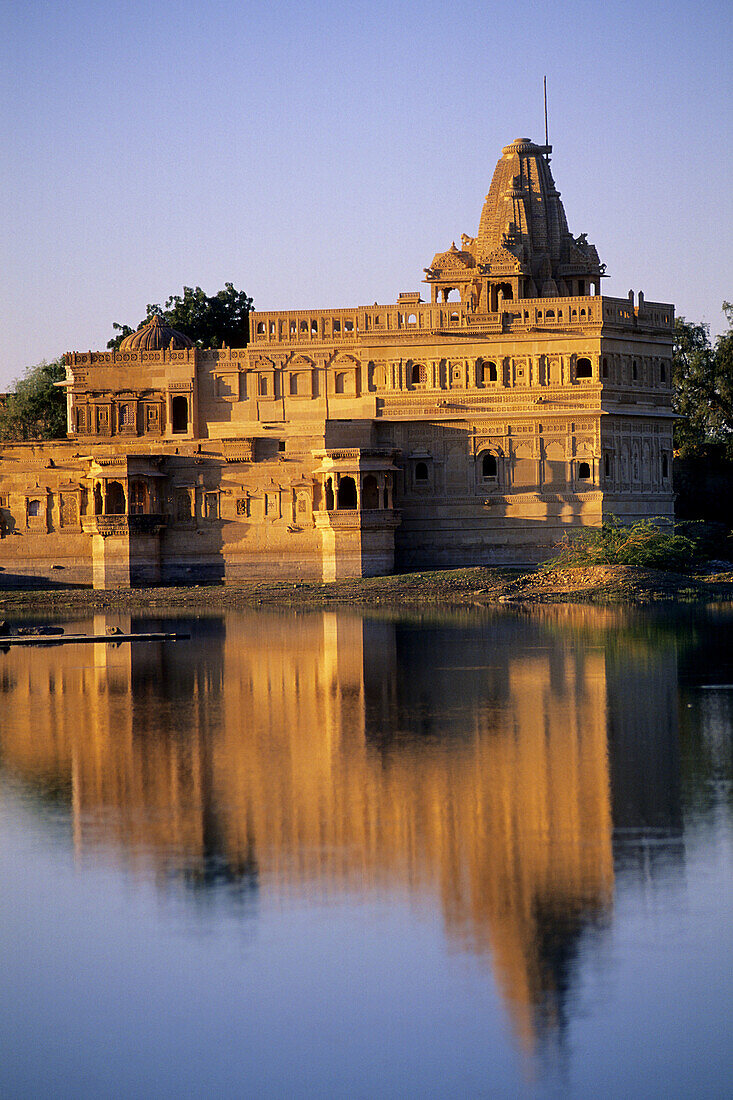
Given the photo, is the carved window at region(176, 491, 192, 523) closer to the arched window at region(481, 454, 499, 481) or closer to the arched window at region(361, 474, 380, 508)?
the arched window at region(361, 474, 380, 508)

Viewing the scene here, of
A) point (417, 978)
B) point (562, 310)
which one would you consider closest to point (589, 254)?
point (562, 310)

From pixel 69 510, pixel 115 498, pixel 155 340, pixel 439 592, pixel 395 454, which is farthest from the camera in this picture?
pixel 155 340

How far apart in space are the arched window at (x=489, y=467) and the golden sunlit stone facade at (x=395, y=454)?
9 centimetres

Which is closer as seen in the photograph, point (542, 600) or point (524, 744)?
point (524, 744)

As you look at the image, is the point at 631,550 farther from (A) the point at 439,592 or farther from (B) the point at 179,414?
(B) the point at 179,414

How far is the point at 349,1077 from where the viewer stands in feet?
32.7

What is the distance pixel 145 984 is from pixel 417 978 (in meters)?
2.13

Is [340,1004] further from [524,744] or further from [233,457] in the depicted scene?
[233,457]

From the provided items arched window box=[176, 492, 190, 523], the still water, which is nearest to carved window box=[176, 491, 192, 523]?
arched window box=[176, 492, 190, 523]

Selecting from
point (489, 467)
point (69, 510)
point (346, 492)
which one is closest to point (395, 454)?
point (346, 492)

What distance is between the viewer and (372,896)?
1333 cm

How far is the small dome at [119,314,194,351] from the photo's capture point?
62031 mm

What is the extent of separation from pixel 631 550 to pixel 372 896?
3642 cm

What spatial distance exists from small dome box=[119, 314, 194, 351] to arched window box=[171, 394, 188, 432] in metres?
2.46
